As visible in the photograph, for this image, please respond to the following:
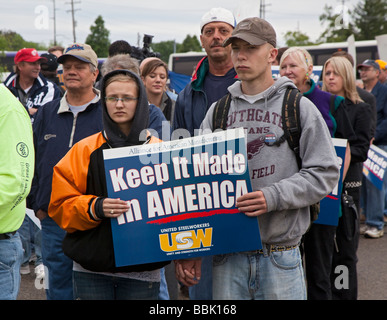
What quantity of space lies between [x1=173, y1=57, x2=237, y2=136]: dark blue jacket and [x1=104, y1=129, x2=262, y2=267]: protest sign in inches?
38.3

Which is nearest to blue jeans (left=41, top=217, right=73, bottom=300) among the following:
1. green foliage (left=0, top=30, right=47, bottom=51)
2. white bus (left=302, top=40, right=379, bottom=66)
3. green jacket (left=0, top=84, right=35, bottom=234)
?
green jacket (left=0, top=84, right=35, bottom=234)

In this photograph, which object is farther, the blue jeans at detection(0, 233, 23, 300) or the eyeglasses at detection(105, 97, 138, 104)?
the eyeglasses at detection(105, 97, 138, 104)

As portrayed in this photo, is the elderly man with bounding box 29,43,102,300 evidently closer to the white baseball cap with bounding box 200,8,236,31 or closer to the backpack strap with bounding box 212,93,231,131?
the white baseball cap with bounding box 200,8,236,31

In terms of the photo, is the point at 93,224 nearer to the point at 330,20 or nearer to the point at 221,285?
the point at 221,285

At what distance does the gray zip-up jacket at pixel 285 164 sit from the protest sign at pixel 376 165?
489 cm

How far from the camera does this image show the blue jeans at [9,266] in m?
2.54

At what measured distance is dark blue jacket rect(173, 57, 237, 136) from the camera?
3.59m

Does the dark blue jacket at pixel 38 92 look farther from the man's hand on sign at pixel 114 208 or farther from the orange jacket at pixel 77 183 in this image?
the man's hand on sign at pixel 114 208

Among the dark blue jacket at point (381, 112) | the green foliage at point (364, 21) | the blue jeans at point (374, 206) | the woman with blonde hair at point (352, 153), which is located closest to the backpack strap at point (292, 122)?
the woman with blonde hair at point (352, 153)

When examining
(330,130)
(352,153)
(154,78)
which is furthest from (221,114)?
(154,78)

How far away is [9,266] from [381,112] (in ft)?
23.8

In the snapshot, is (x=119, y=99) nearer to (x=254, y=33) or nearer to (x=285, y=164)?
(x=254, y=33)

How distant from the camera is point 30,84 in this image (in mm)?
6312
